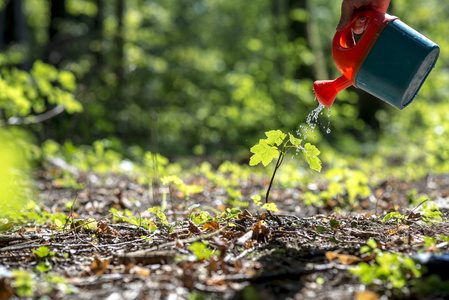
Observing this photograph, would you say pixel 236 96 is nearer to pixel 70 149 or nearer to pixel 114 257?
pixel 70 149

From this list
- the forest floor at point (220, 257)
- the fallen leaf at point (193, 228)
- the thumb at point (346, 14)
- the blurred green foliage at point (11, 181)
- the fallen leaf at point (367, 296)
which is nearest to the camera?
the blurred green foliage at point (11, 181)

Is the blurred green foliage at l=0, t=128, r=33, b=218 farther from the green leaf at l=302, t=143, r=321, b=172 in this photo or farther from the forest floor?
the green leaf at l=302, t=143, r=321, b=172

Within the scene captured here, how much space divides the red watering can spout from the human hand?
11.6 inches

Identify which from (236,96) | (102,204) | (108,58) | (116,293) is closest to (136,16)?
(108,58)

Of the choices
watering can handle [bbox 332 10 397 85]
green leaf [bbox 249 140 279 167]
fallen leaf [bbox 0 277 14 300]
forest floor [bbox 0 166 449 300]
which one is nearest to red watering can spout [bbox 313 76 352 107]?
watering can handle [bbox 332 10 397 85]

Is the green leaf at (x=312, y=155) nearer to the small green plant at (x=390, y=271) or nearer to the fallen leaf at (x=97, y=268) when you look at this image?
the small green plant at (x=390, y=271)

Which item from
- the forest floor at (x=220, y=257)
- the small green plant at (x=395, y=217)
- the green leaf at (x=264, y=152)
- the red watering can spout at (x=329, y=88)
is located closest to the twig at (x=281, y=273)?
the forest floor at (x=220, y=257)

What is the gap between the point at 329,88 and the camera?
209cm

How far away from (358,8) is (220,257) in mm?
1475

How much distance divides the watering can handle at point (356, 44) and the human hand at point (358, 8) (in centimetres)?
2

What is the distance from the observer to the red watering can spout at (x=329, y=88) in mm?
2088

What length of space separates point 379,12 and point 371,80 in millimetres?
370

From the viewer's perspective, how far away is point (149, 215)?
113 inches

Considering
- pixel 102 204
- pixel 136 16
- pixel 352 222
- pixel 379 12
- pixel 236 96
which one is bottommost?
pixel 102 204
